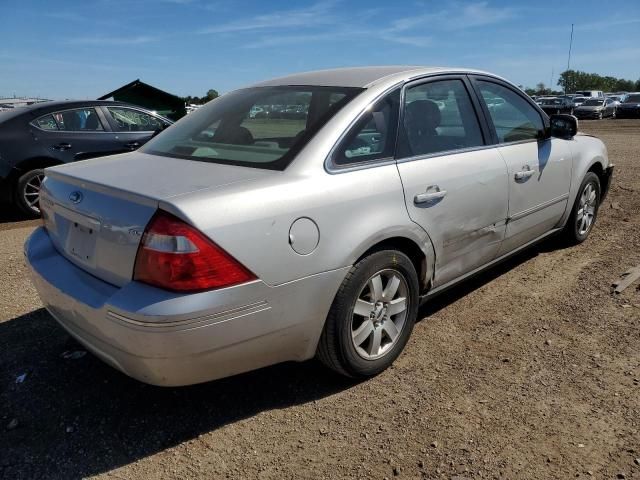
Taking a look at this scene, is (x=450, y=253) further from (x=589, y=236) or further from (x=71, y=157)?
(x=71, y=157)

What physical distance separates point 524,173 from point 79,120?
6.02m

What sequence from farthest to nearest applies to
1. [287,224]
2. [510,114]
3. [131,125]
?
[131,125] → [510,114] → [287,224]

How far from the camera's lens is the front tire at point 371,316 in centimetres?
261

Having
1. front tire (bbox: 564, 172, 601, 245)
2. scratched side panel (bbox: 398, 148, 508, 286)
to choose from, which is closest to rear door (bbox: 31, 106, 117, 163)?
scratched side panel (bbox: 398, 148, 508, 286)

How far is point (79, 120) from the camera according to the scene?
7.30 metres

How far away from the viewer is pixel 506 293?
4.05 meters

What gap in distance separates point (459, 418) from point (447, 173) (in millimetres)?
1366

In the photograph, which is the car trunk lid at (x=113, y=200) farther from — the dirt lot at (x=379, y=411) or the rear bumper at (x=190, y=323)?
the dirt lot at (x=379, y=411)

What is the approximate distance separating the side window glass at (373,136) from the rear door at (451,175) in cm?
8

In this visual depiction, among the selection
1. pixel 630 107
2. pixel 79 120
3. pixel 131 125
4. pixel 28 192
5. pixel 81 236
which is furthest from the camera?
pixel 630 107

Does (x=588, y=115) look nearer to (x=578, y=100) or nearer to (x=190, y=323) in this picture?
(x=578, y=100)

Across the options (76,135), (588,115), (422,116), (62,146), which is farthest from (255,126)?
(588,115)

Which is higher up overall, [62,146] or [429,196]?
[62,146]

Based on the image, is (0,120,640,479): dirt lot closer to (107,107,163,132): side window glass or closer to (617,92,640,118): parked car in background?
(107,107,163,132): side window glass
